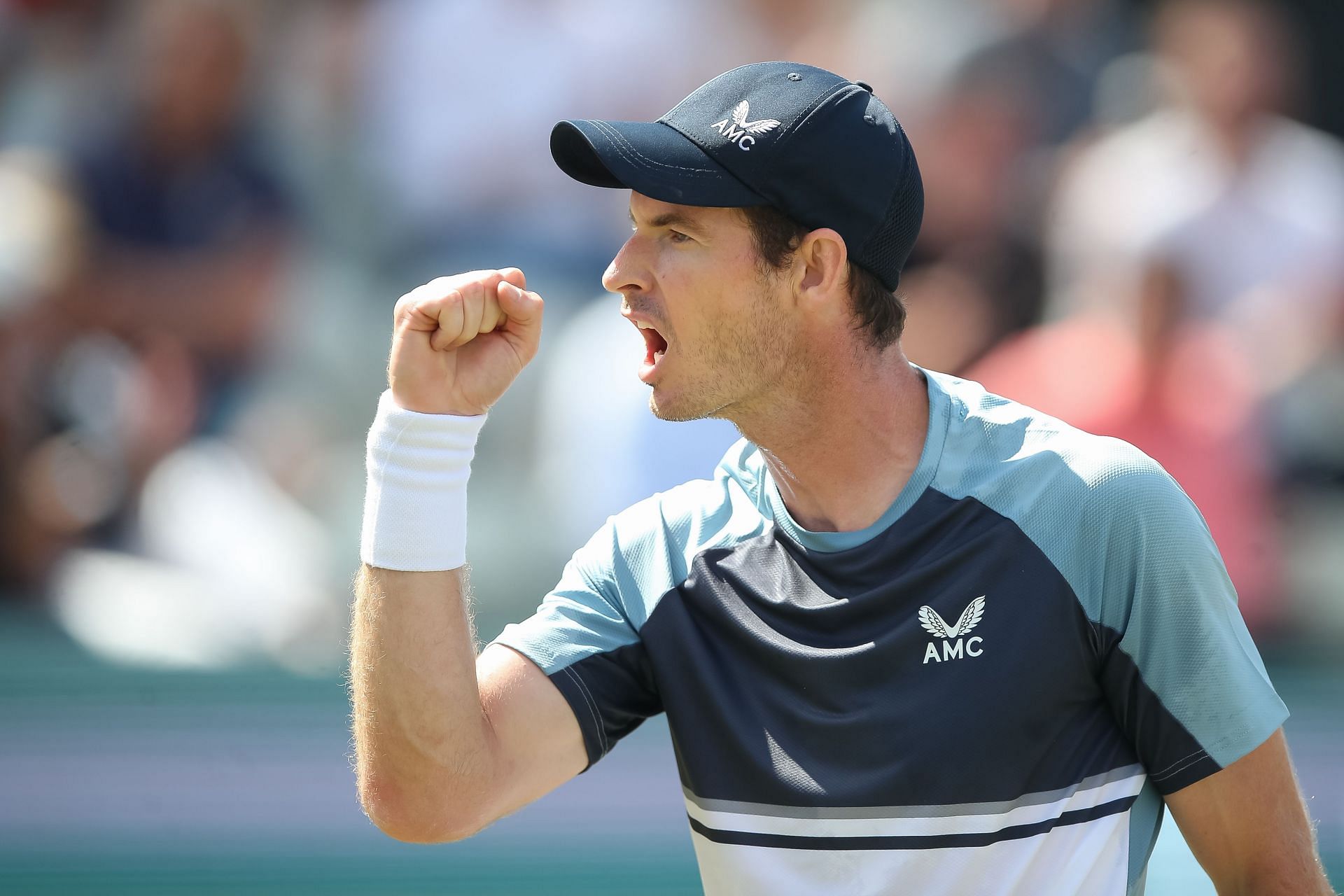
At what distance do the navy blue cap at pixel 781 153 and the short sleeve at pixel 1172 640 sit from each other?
536 millimetres

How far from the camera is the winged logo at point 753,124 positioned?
206 cm

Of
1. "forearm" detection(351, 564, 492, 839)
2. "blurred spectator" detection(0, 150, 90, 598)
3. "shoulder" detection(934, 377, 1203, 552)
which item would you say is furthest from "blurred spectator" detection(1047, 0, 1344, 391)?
"blurred spectator" detection(0, 150, 90, 598)

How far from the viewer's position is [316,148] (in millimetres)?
4312

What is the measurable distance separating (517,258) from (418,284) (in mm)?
286

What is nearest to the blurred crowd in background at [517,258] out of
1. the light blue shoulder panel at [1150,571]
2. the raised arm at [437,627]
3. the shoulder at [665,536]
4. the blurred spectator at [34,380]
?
the blurred spectator at [34,380]

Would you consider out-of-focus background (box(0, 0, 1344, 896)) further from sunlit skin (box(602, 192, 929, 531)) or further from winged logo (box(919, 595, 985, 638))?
winged logo (box(919, 595, 985, 638))

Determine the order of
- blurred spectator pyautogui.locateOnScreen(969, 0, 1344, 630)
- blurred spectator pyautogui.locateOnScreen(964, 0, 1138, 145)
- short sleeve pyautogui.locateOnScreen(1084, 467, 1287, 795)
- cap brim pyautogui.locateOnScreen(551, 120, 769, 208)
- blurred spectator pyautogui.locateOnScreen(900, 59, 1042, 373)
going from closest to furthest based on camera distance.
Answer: short sleeve pyautogui.locateOnScreen(1084, 467, 1287, 795) < cap brim pyautogui.locateOnScreen(551, 120, 769, 208) < blurred spectator pyautogui.locateOnScreen(969, 0, 1344, 630) < blurred spectator pyautogui.locateOnScreen(900, 59, 1042, 373) < blurred spectator pyautogui.locateOnScreen(964, 0, 1138, 145)

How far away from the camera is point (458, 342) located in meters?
2.03

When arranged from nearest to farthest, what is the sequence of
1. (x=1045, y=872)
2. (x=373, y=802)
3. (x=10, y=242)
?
(x=1045, y=872) → (x=373, y=802) → (x=10, y=242)

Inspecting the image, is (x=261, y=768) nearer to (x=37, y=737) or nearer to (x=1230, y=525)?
(x=37, y=737)

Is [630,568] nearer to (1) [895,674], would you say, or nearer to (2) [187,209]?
(1) [895,674]

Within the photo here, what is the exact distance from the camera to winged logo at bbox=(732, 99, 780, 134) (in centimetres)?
206

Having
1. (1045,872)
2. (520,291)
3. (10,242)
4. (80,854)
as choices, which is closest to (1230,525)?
A: (1045,872)

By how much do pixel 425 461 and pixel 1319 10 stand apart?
3.35 m
